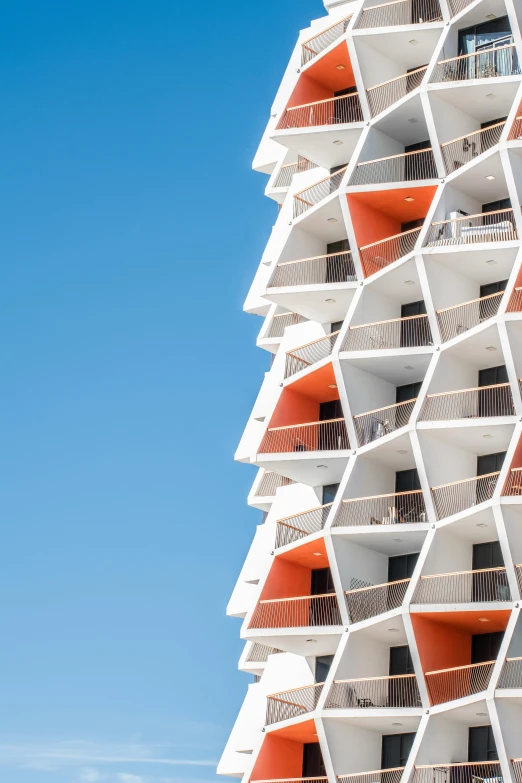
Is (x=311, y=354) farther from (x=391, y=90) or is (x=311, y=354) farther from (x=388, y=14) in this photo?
(x=388, y=14)

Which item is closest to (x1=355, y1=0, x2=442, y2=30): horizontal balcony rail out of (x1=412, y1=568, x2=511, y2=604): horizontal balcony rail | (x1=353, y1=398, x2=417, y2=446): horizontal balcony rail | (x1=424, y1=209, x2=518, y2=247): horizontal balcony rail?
(x1=424, y1=209, x2=518, y2=247): horizontal balcony rail

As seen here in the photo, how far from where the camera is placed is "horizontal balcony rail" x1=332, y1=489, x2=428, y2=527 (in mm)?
69062

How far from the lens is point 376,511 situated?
228 ft

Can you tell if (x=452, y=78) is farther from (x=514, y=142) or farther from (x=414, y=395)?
(x=414, y=395)

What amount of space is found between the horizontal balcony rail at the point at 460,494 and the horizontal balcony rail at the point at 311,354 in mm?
9705

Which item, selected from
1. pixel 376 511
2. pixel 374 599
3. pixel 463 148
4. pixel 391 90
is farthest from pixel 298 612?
pixel 391 90

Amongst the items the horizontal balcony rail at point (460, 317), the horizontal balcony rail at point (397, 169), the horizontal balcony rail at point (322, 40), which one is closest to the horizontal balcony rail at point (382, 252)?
the horizontal balcony rail at point (397, 169)

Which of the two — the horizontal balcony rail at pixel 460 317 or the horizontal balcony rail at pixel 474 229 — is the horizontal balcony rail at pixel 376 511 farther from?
the horizontal balcony rail at pixel 474 229

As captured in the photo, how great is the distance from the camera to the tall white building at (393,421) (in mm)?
65188

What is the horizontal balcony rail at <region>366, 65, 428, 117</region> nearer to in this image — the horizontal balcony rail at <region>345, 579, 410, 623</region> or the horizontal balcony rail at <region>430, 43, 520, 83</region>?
the horizontal balcony rail at <region>430, 43, 520, 83</region>

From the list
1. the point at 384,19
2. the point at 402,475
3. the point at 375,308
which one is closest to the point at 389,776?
the point at 402,475

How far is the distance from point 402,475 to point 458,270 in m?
8.50

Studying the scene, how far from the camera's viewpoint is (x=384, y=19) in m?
76.5

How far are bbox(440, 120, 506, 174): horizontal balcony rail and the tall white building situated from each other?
0.08 meters
